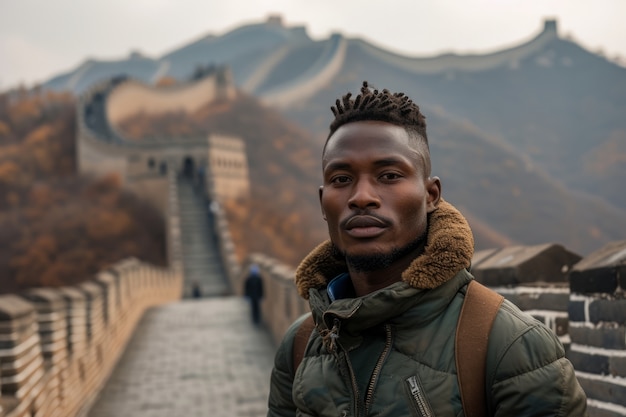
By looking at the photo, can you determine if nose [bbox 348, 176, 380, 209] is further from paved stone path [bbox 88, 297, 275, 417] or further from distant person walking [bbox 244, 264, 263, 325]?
distant person walking [bbox 244, 264, 263, 325]

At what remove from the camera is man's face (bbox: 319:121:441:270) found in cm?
228

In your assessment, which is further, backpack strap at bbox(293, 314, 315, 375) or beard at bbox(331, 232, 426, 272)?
backpack strap at bbox(293, 314, 315, 375)

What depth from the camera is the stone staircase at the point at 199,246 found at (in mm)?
32031

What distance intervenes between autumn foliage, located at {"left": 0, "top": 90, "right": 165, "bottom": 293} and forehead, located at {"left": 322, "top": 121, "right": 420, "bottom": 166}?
1474 inches

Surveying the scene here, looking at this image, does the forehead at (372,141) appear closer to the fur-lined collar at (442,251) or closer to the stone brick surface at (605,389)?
the fur-lined collar at (442,251)

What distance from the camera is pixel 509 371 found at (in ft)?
6.64

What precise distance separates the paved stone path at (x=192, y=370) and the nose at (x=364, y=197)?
7229 mm

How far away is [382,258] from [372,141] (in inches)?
12.0

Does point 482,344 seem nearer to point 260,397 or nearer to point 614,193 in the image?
point 260,397

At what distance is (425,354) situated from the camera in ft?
7.05

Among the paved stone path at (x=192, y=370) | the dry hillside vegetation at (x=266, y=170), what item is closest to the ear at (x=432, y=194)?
the paved stone path at (x=192, y=370)

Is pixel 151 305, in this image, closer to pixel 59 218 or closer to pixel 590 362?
pixel 590 362

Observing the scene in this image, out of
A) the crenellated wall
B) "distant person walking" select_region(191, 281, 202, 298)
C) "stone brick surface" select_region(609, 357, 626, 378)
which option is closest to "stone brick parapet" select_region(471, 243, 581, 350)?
the crenellated wall

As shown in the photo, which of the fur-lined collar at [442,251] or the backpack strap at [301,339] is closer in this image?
the fur-lined collar at [442,251]
